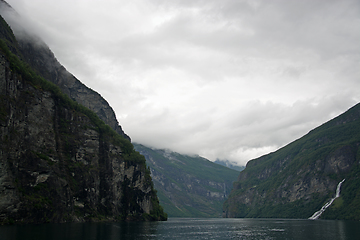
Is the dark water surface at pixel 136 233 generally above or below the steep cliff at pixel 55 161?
below

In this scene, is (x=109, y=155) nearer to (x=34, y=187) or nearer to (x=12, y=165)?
(x=34, y=187)

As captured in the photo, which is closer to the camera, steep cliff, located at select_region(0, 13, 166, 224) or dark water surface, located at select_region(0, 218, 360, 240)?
dark water surface, located at select_region(0, 218, 360, 240)

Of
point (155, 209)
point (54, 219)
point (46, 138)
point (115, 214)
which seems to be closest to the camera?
point (54, 219)

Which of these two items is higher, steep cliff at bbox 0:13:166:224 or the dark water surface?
steep cliff at bbox 0:13:166:224

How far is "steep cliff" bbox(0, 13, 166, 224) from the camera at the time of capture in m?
95.9

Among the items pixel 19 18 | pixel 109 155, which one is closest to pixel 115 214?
pixel 109 155

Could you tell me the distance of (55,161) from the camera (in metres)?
122

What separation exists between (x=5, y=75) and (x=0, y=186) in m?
40.0

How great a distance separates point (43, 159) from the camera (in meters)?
113

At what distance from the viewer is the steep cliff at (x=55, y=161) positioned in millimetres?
95938

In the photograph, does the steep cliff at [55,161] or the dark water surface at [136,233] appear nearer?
the dark water surface at [136,233]

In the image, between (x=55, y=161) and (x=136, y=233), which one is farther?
(x=55, y=161)

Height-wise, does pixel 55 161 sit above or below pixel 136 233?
above

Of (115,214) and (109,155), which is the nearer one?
(115,214)
